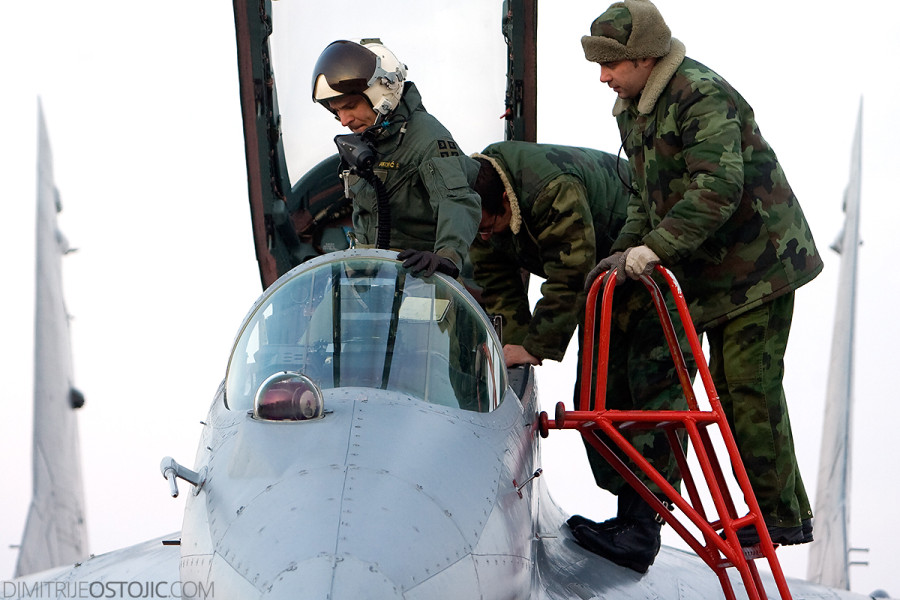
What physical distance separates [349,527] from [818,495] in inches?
258

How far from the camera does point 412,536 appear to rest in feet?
10.5

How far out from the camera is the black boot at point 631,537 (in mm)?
5375

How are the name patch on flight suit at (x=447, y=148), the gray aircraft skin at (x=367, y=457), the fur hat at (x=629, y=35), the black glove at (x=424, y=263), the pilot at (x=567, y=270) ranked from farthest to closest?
the name patch on flight suit at (x=447, y=148) < the pilot at (x=567, y=270) < the fur hat at (x=629, y=35) < the black glove at (x=424, y=263) < the gray aircraft skin at (x=367, y=457)

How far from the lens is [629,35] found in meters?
5.10

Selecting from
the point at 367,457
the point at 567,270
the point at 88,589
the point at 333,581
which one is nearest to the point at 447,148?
the point at 567,270

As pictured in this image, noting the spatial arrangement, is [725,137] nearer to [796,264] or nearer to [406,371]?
[796,264]

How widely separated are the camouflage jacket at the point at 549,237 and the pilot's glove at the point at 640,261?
1019 millimetres

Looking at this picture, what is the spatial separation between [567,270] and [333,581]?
313 cm

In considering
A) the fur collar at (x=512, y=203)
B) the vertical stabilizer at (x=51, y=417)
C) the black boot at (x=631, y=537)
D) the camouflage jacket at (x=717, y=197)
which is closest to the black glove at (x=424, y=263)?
the camouflage jacket at (x=717, y=197)

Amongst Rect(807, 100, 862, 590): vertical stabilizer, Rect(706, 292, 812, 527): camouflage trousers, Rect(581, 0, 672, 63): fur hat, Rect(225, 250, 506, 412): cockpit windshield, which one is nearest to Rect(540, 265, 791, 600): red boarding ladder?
Rect(706, 292, 812, 527): camouflage trousers

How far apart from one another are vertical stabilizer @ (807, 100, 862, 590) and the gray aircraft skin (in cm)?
368

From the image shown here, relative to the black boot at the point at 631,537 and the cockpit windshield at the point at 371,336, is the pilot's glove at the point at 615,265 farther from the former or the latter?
the black boot at the point at 631,537

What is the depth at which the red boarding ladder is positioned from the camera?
4504 mm

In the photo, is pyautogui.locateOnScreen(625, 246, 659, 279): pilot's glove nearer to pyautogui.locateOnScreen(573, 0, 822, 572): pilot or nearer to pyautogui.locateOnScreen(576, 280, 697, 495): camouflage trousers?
pyautogui.locateOnScreen(573, 0, 822, 572): pilot
